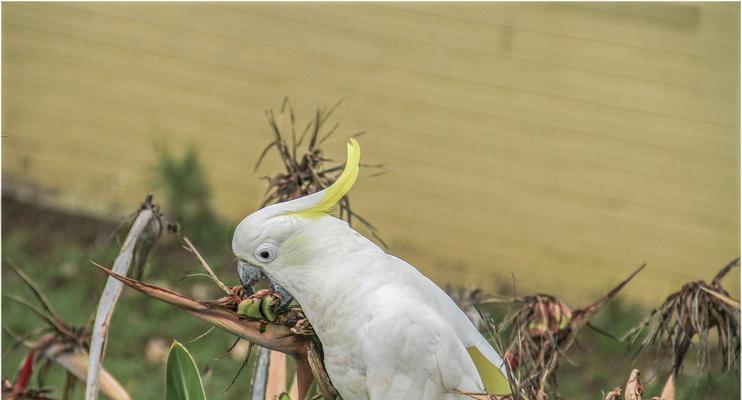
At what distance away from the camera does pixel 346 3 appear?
2932mm

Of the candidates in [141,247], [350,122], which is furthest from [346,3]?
[141,247]

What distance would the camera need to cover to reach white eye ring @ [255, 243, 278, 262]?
Result: 3.10ft

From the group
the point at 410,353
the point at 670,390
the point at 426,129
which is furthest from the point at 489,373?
the point at 426,129

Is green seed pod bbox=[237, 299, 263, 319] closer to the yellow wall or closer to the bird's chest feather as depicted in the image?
the bird's chest feather

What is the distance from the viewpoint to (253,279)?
0.98 meters

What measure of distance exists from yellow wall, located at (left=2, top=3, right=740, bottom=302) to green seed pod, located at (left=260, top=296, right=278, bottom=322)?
1918 mm

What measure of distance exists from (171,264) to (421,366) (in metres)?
2.16

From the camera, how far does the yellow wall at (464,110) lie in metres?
2.76

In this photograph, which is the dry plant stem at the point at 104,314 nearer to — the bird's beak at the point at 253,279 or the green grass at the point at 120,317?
the bird's beak at the point at 253,279

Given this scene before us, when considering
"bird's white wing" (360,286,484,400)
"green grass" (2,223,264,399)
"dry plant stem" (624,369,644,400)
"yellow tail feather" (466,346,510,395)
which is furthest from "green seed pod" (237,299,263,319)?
"green grass" (2,223,264,399)

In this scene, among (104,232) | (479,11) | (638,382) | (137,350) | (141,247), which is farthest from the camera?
(104,232)

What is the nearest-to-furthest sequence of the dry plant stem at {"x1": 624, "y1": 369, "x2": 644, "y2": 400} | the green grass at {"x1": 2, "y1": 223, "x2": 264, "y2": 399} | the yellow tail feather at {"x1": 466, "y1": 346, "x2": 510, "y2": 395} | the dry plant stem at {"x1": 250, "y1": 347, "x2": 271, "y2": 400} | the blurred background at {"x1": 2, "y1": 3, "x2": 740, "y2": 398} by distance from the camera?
the dry plant stem at {"x1": 624, "y1": 369, "x2": 644, "y2": 400}, the yellow tail feather at {"x1": 466, "y1": 346, "x2": 510, "y2": 395}, the dry plant stem at {"x1": 250, "y1": 347, "x2": 271, "y2": 400}, the green grass at {"x1": 2, "y1": 223, "x2": 264, "y2": 399}, the blurred background at {"x1": 2, "y1": 3, "x2": 740, "y2": 398}

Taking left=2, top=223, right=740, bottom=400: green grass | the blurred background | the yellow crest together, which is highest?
the yellow crest

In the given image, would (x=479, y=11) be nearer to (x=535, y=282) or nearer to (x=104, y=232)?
(x=535, y=282)
